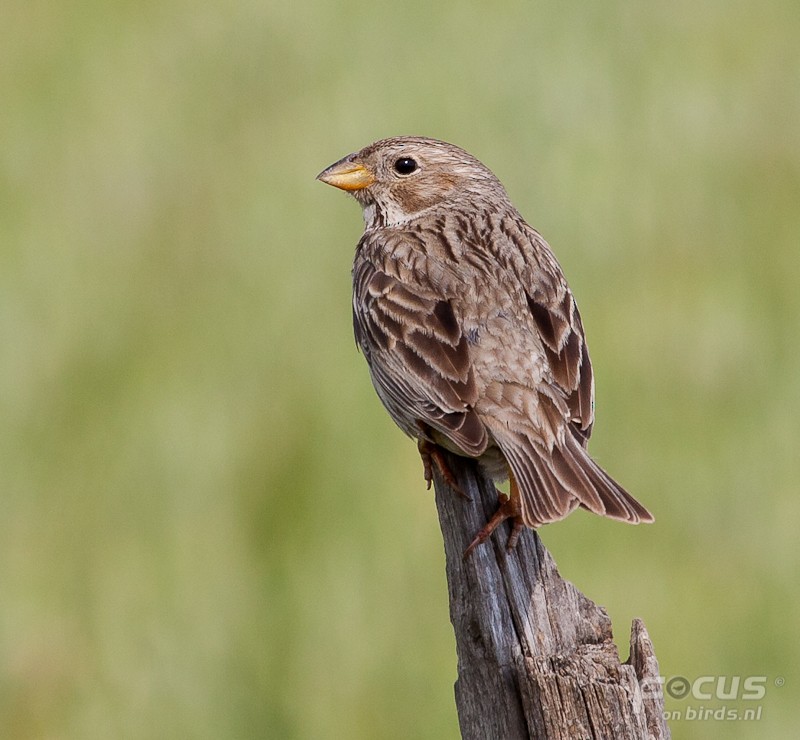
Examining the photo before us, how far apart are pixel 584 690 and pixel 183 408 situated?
3.67m

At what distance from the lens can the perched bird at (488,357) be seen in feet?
15.3

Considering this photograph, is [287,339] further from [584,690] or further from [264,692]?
[584,690]

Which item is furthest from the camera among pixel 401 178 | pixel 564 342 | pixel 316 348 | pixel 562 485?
pixel 316 348

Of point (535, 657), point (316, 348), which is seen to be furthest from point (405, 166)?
point (535, 657)

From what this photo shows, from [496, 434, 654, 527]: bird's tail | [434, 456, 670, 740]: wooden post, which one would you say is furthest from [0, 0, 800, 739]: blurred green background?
[434, 456, 670, 740]: wooden post

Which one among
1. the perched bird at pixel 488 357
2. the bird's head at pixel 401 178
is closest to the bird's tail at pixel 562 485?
the perched bird at pixel 488 357

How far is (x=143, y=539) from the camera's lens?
6715 mm

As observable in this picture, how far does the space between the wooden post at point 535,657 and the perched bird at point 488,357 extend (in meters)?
0.09

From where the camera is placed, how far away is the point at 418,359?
502 cm

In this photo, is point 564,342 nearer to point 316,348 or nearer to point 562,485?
point 562,485

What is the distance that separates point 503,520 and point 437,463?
0.55 m

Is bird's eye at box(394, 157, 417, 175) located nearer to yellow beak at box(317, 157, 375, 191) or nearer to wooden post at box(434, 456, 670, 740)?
yellow beak at box(317, 157, 375, 191)

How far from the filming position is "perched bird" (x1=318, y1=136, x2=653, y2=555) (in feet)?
15.3

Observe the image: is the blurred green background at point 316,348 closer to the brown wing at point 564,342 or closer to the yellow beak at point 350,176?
the yellow beak at point 350,176
